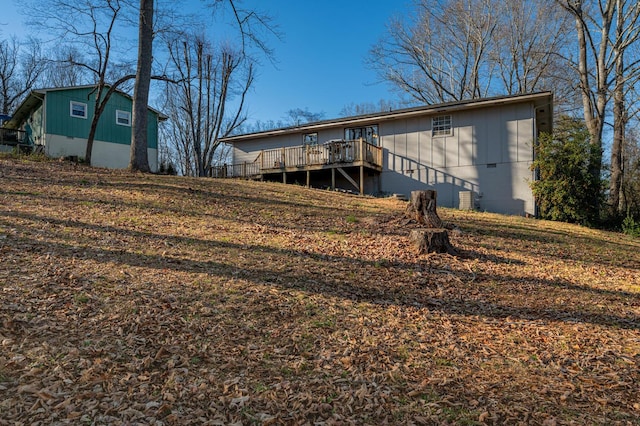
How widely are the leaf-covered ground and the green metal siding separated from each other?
15.1 metres

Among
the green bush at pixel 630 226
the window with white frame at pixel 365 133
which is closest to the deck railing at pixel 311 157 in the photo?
the window with white frame at pixel 365 133

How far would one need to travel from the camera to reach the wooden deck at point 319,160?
15.8 m

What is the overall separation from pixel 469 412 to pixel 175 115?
1429 inches

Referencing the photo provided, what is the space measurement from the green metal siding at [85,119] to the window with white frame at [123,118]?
164mm

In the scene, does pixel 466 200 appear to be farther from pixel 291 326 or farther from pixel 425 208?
pixel 291 326

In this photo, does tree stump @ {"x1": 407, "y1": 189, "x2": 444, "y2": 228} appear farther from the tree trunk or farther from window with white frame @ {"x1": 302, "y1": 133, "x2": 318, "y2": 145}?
window with white frame @ {"x1": 302, "y1": 133, "x2": 318, "y2": 145}

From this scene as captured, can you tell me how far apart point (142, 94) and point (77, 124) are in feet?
37.9

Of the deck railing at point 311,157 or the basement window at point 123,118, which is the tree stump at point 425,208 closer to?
the deck railing at point 311,157

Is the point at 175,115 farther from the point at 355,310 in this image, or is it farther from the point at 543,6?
the point at 355,310

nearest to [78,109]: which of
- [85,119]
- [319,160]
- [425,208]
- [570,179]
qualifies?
[85,119]

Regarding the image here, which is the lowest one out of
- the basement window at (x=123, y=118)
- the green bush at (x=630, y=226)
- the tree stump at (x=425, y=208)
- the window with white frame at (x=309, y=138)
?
the green bush at (x=630, y=226)

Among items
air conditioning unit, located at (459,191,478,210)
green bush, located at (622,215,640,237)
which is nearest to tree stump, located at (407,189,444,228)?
air conditioning unit, located at (459,191,478,210)

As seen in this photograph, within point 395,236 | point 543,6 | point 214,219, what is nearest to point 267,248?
point 214,219

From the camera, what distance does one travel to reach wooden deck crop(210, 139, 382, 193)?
15.8 m
